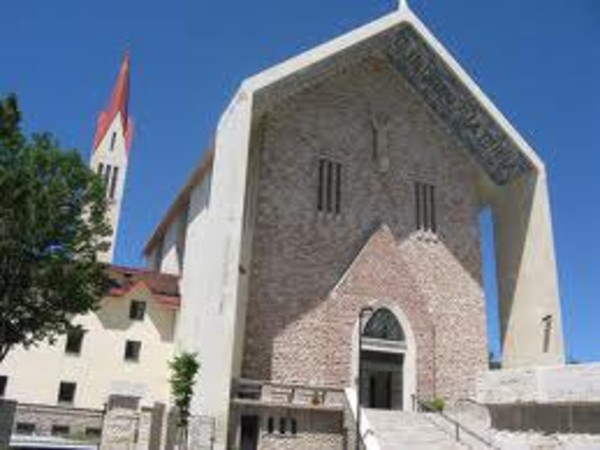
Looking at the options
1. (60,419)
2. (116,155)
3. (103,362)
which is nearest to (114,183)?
(116,155)

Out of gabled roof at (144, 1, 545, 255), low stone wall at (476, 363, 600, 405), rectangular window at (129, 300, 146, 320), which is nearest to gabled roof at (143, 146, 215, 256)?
gabled roof at (144, 1, 545, 255)

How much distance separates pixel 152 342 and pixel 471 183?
16655mm

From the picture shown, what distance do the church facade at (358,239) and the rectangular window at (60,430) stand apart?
5.93 meters

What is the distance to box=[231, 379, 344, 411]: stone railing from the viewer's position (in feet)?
73.1

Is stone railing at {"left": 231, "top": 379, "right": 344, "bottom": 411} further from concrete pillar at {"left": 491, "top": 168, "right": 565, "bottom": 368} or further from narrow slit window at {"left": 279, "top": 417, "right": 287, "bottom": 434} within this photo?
concrete pillar at {"left": 491, "top": 168, "right": 565, "bottom": 368}

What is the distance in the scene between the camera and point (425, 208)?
99.1ft

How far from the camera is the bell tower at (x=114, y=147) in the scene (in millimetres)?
50219

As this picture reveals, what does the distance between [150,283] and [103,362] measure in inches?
169

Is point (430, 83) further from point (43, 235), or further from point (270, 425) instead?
point (43, 235)

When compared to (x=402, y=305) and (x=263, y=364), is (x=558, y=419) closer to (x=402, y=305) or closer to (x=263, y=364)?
(x=263, y=364)

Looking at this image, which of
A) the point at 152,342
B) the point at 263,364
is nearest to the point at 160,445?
the point at 263,364

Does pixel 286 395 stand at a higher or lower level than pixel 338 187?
lower

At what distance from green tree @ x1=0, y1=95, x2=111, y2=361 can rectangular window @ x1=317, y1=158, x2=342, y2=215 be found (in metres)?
10.1

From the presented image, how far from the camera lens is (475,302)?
29672 millimetres
